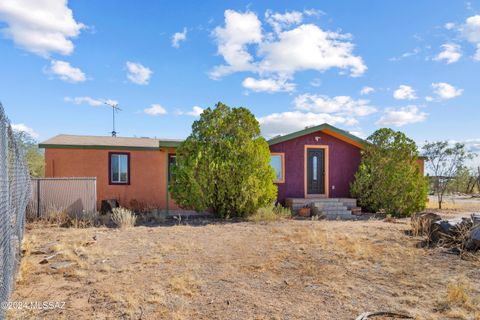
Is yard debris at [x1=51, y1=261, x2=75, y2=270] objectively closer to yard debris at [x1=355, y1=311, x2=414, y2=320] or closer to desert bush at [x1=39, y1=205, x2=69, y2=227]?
desert bush at [x1=39, y1=205, x2=69, y2=227]

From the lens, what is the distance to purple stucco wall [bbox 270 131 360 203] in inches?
492

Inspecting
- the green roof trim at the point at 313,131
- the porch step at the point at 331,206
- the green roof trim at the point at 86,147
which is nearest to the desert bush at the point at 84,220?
the green roof trim at the point at 86,147

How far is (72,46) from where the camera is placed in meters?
10.7

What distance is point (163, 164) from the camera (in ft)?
43.5

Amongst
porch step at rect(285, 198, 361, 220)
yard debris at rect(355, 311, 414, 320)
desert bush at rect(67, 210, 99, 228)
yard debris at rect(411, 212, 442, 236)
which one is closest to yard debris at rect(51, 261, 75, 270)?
desert bush at rect(67, 210, 99, 228)

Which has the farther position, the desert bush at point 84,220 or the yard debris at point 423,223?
the desert bush at point 84,220

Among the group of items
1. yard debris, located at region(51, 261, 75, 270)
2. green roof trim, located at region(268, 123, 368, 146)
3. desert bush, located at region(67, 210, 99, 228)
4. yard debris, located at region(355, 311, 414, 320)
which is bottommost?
yard debris, located at region(355, 311, 414, 320)

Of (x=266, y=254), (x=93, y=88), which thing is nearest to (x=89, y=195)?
(x=266, y=254)

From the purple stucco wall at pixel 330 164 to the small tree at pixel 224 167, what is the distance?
232 cm

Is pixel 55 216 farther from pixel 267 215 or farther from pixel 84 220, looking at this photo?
pixel 267 215

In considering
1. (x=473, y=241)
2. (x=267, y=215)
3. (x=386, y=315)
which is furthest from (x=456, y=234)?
(x=267, y=215)

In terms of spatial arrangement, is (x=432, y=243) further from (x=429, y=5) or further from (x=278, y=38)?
(x=278, y=38)

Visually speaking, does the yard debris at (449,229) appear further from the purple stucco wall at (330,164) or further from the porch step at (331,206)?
the purple stucco wall at (330,164)

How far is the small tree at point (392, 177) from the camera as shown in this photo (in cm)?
1145
